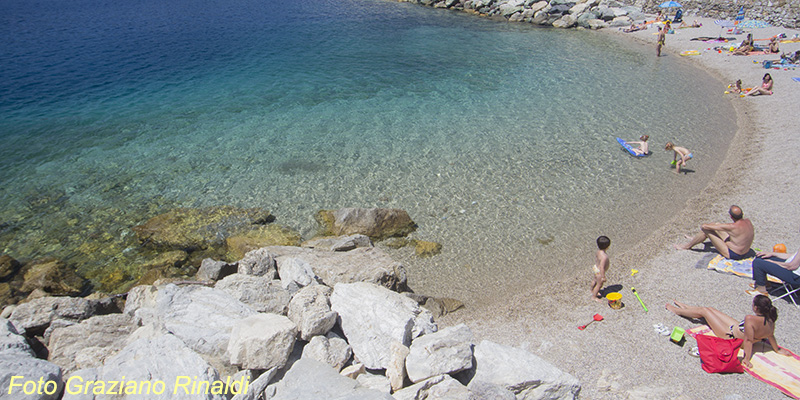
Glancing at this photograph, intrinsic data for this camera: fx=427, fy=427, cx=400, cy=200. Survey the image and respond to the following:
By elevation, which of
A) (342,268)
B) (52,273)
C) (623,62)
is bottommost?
(52,273)

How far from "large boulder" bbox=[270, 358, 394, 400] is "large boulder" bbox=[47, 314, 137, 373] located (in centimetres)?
337

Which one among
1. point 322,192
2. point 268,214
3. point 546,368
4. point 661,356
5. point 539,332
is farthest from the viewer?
point 322,192

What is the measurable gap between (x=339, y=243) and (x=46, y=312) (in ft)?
20.6

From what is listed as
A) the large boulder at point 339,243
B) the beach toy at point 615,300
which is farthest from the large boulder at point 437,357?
the large boulder at point 339,243

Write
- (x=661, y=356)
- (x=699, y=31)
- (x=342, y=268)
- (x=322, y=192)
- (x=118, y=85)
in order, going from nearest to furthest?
(x=661, y=356), (x=342, y=268), (x=322, y=192), (x=118, y=85), (x=699, y=31)

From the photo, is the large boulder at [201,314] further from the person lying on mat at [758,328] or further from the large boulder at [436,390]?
the person lying on mat at [758,328]

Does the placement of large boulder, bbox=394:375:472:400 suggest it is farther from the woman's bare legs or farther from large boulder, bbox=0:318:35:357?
large boulder, bbox=0:318:35:357

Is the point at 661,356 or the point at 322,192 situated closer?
the point at 661,356

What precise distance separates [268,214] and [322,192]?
209 cm

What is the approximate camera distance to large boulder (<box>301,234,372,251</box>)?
1139 centimetres

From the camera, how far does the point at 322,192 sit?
1495 cm

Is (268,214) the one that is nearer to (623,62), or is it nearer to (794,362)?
(794,362)

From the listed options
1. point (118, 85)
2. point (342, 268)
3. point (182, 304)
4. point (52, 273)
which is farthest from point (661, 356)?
point (118, 85)

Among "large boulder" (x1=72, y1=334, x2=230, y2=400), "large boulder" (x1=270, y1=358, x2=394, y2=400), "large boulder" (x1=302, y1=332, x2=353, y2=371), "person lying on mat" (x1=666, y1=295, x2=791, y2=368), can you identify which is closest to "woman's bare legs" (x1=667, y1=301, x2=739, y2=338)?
"person lying on mat" (x1=666, y1=295, x2=791, y2=368)
